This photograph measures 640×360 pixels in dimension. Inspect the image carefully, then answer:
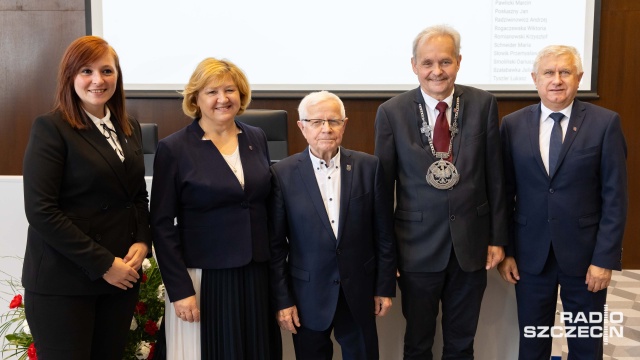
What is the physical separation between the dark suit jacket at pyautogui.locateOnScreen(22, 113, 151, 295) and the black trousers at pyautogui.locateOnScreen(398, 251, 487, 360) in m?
1.08

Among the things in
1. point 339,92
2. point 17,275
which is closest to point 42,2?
point 339,92

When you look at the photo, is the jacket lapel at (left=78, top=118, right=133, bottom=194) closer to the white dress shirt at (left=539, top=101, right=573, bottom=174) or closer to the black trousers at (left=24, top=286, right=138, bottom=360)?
the black trousers at (left=24, top=286, right=138, bottom=360)

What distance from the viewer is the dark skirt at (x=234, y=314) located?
2.02 m

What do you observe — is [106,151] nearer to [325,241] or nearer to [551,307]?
[325,241]

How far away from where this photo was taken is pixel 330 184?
214cm

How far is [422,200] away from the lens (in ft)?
7.37

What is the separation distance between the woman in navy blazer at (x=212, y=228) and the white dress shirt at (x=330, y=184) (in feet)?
0.63

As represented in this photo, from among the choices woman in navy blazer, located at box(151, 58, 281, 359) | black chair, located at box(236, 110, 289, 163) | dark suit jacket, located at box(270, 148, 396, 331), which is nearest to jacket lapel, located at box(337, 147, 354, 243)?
dark suit jacket, located at box(270, 148, 396, 331)

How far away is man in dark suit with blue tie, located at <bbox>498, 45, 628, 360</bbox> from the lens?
226cm

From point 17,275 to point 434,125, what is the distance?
6.46 feet

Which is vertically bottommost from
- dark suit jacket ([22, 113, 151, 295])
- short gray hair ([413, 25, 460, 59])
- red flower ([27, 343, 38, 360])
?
red flower ([27, 343, 38, 360])

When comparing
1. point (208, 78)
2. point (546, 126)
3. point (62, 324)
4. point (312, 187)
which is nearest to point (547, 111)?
point (546, 126)

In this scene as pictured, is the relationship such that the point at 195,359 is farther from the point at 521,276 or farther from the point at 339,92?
the point at 339,92

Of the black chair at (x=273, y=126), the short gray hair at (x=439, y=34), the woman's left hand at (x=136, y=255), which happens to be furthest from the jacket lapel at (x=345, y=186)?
the black chair at (x=273, y=126)
